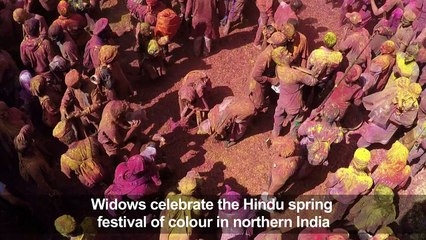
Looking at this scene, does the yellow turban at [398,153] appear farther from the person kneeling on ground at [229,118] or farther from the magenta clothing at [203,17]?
the magenta clothing at [203,17]

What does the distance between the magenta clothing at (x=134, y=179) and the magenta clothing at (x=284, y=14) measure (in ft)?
15.5

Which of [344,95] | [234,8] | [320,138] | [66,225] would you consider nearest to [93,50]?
[234,8]

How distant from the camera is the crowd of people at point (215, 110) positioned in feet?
23.8

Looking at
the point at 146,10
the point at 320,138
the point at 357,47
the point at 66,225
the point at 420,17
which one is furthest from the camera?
the point at 420,17

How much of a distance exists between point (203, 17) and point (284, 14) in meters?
1.97

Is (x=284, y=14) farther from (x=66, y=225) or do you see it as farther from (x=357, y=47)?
(x=66, y=225)

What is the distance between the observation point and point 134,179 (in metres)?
7.15

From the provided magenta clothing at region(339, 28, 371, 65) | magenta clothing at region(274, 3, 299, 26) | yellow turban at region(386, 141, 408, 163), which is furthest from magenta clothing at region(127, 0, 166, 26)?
yellow turban at region(386, 141, 408, 163)

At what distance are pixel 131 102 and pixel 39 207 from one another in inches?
131

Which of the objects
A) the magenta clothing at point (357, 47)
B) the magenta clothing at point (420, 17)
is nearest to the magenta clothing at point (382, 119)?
the magenta clothing at point (357, 47)

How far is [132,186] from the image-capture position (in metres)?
7.18

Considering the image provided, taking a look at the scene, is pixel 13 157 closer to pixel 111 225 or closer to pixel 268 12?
pixel 111 225

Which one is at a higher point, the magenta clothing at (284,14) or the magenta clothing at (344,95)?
the magenta clothing at (284,14)

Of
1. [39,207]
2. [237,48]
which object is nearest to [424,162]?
[237,48]
